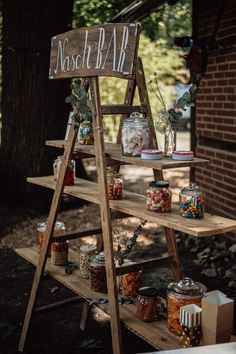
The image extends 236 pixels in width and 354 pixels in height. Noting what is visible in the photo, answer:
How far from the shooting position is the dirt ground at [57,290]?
142 inches

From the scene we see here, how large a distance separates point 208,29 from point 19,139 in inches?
102

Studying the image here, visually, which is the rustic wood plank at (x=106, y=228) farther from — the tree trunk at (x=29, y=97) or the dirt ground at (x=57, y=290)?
the tree trunk at (x=29, y=97)

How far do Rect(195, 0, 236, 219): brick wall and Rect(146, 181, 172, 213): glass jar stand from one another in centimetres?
270

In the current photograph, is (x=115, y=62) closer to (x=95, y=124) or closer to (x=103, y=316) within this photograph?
(x=95, y=124)

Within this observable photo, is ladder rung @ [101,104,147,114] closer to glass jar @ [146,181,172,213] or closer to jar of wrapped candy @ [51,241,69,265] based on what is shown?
glass jar @ [146,181,172,213]

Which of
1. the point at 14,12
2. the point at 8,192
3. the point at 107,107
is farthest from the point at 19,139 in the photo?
the point at 107,107

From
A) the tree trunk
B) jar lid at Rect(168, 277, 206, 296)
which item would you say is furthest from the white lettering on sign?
the tree trunk

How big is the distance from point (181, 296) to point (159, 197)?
1.67 feet

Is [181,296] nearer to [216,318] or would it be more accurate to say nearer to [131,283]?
[216,318]

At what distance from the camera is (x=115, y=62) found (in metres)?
2.73

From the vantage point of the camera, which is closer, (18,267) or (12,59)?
(18,267)

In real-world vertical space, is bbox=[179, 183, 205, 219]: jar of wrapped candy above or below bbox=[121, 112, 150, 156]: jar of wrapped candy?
below

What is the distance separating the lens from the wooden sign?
2.66 meters

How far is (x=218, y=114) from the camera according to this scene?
5594 millimetres
